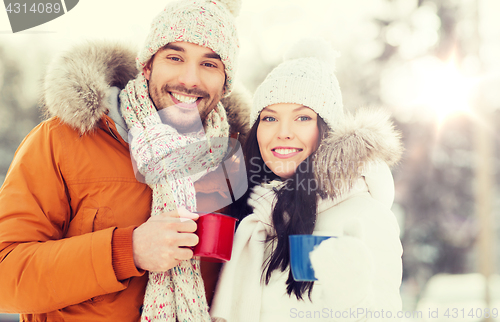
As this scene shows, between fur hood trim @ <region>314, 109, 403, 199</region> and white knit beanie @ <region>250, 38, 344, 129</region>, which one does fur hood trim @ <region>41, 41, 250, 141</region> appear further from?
fur hood trim @ <region>314, 109, 403, 199</region>

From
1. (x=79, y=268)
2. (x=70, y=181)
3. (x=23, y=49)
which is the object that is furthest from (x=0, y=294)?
(x=23, y=49)

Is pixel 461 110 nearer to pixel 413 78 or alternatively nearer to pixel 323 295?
pixel 413 78

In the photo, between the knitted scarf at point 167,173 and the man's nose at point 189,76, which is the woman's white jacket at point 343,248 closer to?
the knitted scarf at point 167,173

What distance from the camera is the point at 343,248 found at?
177cm

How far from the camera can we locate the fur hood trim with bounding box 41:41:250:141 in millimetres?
2018

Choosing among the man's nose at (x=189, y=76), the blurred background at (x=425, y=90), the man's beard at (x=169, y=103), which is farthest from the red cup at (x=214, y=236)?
the blurred background at (x=425, y=90)

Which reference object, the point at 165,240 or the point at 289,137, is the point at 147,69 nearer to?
the point at 289,137

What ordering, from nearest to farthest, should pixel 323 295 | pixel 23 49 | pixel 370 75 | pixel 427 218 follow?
pixel 323 295
pixel 427 218
pixel 370 75
pixel 23 49

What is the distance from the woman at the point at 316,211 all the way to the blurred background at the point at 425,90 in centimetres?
639

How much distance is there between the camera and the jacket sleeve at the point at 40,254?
1.71 meters

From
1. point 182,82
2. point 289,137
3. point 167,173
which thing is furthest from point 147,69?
Result: point 289,137

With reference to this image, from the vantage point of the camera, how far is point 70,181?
6.43ft

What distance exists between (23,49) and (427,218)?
1274 cm

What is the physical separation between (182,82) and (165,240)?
1065 mm
